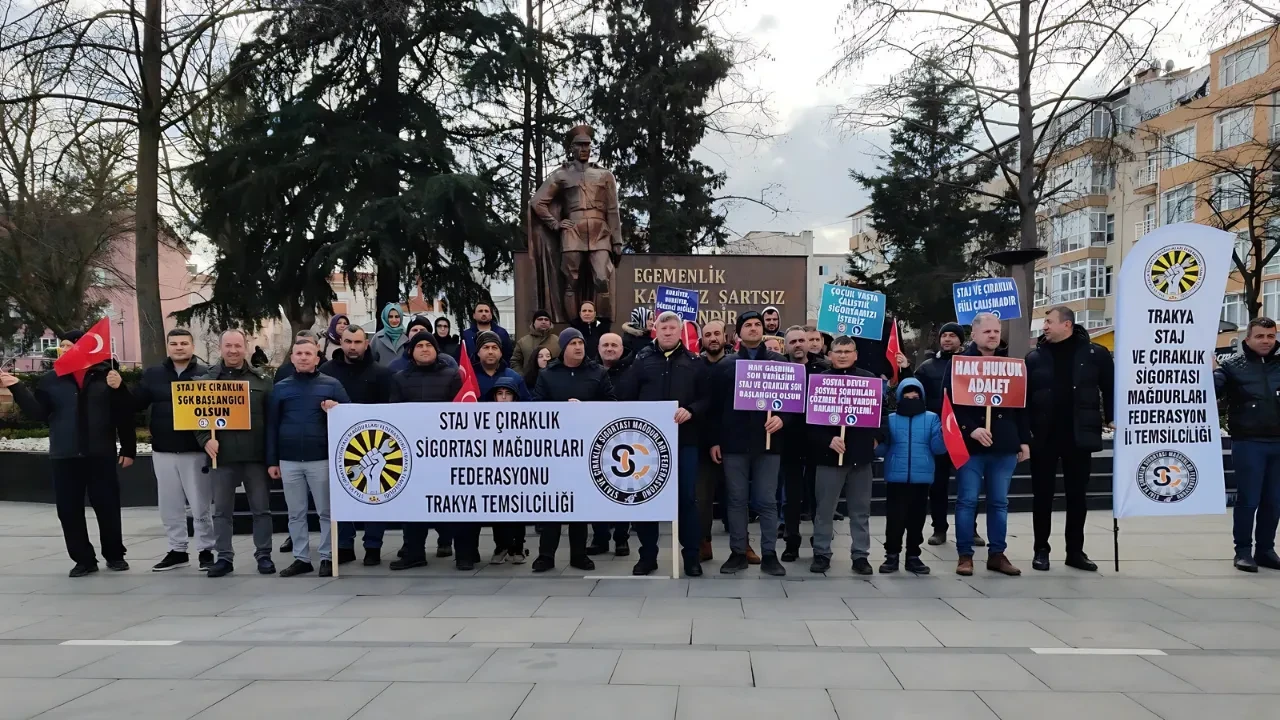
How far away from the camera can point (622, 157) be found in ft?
81.0

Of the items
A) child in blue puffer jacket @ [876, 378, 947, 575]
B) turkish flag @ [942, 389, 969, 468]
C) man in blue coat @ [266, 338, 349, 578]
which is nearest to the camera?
turkish flag @ [942, 389, 969, 468]

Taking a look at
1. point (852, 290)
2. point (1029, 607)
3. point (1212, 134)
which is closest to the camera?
point (1029, 607)

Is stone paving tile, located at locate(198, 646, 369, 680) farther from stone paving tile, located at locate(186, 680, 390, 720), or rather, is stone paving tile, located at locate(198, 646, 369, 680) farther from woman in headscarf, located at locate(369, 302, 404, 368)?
woman in headscarf, located at locate(369, 302, 404, 368)

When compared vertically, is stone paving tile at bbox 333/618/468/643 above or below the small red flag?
below

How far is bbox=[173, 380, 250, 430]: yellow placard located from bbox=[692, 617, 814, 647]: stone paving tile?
4.15 meters

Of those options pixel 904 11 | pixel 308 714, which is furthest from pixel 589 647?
pixel 904 11

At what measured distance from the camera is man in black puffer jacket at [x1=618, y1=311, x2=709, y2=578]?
6.82 meters

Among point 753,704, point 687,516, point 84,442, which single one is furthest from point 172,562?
point 753,704

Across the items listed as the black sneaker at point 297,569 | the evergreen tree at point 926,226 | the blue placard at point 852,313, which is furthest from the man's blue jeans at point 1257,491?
the evergreen tree at point 926,226

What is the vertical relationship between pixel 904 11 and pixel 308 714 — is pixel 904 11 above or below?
above

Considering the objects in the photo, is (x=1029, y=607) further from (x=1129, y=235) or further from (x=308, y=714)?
(x=1129, y=235)

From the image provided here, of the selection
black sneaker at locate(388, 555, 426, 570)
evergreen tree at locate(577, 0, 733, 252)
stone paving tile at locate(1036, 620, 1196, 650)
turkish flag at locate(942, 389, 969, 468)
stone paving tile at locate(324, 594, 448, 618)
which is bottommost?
black sneaker at locate(388, 555, 426, 570)

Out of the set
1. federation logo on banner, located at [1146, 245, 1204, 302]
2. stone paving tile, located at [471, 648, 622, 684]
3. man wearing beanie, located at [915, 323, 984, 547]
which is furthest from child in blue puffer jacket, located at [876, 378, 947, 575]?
stone paving tile, located at [471, 648, 622, 684]

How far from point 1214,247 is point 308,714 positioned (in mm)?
7105
